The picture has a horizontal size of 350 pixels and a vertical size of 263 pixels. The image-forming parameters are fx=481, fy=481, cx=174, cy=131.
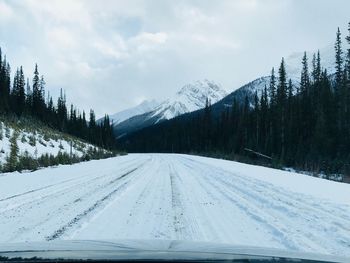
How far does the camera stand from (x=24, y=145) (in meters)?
31.5

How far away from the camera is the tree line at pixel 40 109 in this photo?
70.4 m

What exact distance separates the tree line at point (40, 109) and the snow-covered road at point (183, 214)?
4048 cm

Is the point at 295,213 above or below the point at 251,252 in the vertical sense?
below

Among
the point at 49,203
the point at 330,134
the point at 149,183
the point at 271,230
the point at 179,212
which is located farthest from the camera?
the point at 330,134

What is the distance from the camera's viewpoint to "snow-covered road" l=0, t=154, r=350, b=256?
7250 millimetres

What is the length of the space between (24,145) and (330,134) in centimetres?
3770

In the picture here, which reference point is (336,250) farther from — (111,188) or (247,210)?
(111,188)

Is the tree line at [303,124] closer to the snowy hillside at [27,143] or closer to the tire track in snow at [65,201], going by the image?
the snowy hillside at [27,143]

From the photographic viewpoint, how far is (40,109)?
8269 centimetres

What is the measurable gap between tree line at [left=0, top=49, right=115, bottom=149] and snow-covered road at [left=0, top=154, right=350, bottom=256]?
40478 mm

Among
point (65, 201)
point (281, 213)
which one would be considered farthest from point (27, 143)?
point (281, 213)

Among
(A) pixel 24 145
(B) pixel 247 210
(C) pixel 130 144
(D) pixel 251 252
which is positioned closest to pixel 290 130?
(A) pixel 24 145

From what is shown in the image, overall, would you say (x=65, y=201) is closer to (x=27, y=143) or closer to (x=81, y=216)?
(x=81, y=216)

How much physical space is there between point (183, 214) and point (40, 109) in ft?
253
